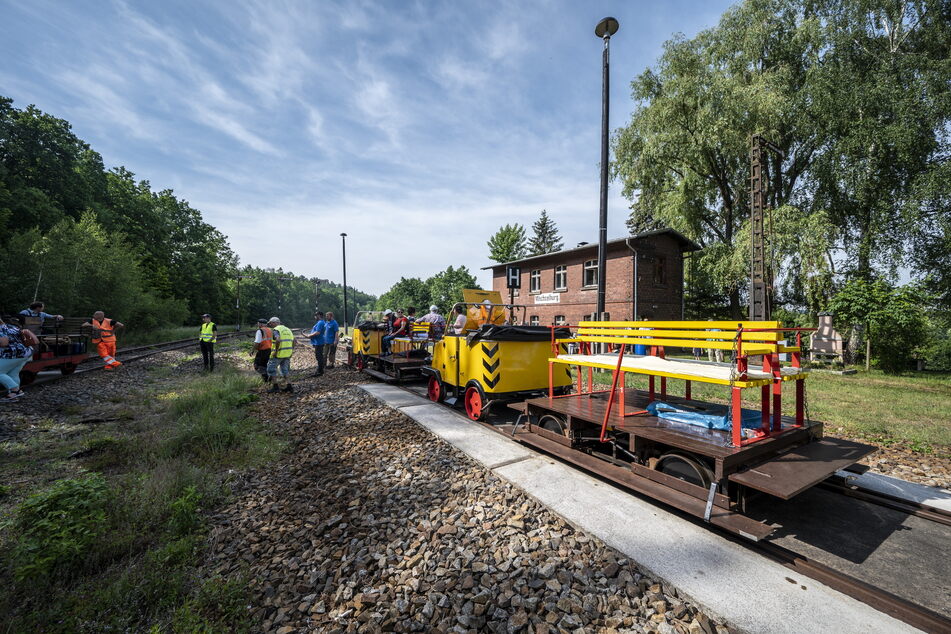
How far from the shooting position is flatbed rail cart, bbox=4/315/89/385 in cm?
958

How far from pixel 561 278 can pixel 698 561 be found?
949 inches

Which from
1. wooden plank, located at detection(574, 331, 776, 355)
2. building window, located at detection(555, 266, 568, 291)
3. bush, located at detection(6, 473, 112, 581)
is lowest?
bush, located at detection(6, 473, 112, 581)

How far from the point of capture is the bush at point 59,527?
2.88m

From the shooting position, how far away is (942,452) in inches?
207

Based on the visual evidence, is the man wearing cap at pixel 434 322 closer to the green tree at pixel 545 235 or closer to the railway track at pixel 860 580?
the railway track at pixel 860 580

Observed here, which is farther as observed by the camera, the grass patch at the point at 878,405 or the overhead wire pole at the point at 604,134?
the overhead wire pole at the point at 604,134

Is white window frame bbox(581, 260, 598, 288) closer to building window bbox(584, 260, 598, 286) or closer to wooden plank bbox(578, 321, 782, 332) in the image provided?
building window bbox(584, 260, 598, 286)

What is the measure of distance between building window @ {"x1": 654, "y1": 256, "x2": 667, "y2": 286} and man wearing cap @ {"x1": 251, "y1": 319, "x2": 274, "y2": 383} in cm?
2119

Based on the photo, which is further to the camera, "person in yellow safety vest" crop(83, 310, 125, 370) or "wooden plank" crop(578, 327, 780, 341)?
"person in yellow safety vest" crop(83, 310, 125, 370)

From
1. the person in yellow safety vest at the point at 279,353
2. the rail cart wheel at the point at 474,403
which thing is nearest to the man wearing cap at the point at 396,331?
the person in yellow safety vest at the point at 279,353

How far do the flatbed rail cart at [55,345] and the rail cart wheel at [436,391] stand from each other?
Answer: 9.85m

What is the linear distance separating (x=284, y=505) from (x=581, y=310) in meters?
22.3

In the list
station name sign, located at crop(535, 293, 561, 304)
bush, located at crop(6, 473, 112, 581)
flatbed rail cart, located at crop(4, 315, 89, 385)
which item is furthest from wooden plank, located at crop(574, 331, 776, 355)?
station name sign, located at crop(535, 293, 561, 304)

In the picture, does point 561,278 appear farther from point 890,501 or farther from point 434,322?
point 890,501
